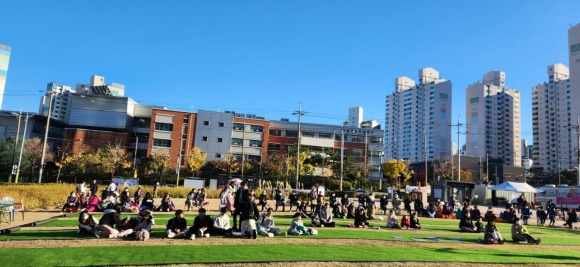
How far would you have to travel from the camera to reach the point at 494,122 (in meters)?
155

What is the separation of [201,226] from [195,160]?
54.2 m

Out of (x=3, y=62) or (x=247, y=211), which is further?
(x=3, y=62)

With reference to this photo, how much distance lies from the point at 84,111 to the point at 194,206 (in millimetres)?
54273

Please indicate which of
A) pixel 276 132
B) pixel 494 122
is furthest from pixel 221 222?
pixel 494 122

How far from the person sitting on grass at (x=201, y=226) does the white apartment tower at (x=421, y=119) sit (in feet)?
449

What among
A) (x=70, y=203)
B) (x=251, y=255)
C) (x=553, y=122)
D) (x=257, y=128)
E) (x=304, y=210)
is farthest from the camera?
(x=553, y=122)

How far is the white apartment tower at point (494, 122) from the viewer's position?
495 feet

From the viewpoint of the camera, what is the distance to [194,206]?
2798 centimetres

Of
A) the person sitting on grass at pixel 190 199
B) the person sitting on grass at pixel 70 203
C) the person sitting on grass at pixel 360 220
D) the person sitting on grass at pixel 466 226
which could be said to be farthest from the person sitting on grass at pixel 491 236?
the person sitting on grass at pixel 70 203

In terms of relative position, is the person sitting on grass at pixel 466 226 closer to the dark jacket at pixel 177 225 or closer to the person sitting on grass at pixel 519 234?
the person sitting on grass at pixel 519 234

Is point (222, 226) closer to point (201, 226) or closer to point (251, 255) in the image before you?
point (201, 226)

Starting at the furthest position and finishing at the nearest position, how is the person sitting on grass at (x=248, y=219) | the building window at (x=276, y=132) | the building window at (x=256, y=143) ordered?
the building window at (x=276, y=132) < the building window at (x=256, y=143) < the person sitting on grass at (x=248, y=219)

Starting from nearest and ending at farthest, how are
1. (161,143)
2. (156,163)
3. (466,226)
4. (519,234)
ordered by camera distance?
(519,234)
(466,226)
(156,163)
(161,143)

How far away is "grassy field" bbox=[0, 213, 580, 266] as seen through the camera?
9.77 metres
